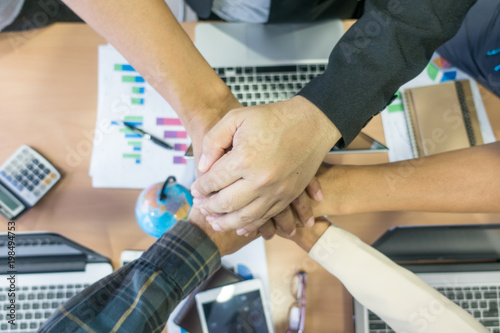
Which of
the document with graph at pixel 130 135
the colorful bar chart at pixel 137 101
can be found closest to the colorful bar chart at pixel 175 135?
the document with graph at pixel 130 135

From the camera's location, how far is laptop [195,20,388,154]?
0.92m

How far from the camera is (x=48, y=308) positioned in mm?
792

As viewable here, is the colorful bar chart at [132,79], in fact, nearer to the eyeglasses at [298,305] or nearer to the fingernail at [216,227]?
the fingernail at [216,227]

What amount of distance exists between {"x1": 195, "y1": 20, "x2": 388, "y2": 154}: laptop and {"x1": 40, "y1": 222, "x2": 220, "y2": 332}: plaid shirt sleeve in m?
0.41

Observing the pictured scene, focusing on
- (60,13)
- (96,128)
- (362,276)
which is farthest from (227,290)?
(60,13)

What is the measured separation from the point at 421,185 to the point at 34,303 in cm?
95

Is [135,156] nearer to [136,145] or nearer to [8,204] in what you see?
[136,145]

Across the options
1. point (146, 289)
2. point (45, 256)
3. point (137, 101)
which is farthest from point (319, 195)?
point (45, 256)

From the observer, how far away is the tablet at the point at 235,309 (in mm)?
782

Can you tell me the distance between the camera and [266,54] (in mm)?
944

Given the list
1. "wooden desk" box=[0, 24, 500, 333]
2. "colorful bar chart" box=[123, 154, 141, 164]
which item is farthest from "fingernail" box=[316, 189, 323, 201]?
"colorful bar chart" box=[123, 154, 141, 164]

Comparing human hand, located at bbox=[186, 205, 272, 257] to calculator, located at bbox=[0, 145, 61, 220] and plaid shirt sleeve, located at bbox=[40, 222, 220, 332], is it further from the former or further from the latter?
calculator, located at bbox=[0, 145, 61, 220]

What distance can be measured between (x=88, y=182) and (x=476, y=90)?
1.07 meters

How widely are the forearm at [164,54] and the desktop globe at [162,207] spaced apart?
0.13 meters
